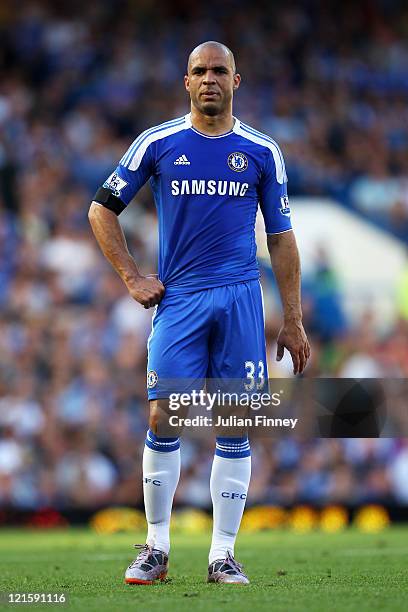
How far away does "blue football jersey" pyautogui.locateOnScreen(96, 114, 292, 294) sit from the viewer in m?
6.54

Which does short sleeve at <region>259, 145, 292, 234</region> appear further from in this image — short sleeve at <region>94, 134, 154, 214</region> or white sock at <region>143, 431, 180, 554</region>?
white sock at <region>143, 431, 180, 554</region>

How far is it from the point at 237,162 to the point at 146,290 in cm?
82

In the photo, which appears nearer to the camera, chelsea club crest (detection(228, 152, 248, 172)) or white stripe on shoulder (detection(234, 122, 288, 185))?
chelsea club crest (detection(228, 152, 248, 172))

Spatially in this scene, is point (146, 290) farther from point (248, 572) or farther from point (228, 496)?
point (248, 572)

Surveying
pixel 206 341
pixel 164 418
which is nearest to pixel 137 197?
pixel 206 341

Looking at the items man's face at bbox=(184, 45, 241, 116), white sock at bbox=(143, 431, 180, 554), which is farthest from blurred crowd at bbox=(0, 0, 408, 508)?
man's face at bbox=(184, 45, 241, 116)

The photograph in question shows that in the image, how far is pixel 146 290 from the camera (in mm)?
6484

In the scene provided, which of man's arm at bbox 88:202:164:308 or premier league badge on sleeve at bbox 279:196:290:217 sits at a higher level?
premier league badge on sleeve at bbox 279:196:290:217

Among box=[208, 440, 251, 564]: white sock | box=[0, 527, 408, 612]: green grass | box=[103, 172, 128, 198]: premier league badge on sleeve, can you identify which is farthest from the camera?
box=[103, 172, 128, 198]: premier league badge on sleeve

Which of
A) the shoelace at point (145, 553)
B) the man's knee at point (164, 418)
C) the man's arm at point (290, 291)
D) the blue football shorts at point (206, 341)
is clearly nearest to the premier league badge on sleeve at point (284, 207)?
the man's arm at point (290, 291)

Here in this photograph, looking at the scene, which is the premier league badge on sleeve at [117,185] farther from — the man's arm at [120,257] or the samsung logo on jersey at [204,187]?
the samsung logo on jersey at [204,187]

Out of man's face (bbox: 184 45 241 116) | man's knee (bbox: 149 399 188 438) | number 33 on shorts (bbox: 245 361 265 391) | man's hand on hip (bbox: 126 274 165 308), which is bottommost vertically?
man's knee (bbox: 149 399 188 438)

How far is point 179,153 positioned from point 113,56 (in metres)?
12.6

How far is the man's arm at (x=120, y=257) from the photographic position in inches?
256
